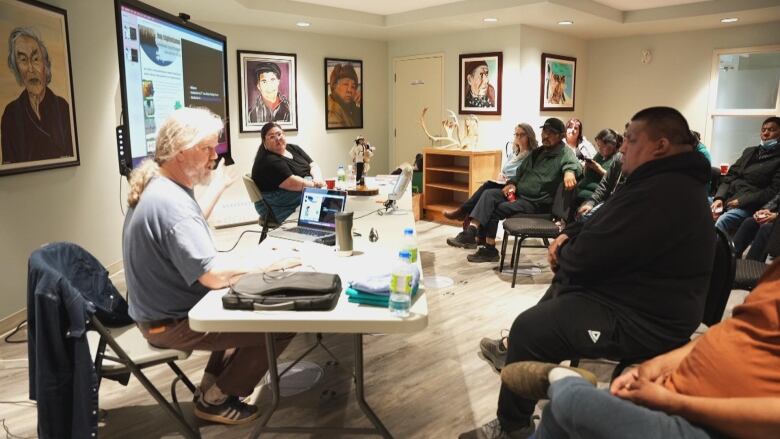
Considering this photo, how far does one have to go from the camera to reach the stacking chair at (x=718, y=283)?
6.45 feet

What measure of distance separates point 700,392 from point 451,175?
5492mm

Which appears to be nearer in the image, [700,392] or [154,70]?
[700,392]

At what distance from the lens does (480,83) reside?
6434 millimetres

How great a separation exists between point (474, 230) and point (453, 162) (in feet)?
6.49

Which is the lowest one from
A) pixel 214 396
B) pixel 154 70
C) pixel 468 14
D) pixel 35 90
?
pixel 214 396

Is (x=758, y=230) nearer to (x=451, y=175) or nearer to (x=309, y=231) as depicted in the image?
(x=309, y=231)

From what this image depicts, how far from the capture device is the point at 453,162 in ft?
21.7

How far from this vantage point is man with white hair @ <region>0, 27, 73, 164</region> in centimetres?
316

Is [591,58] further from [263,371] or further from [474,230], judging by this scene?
[263,371]

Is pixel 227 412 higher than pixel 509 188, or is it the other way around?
pixel 509 188

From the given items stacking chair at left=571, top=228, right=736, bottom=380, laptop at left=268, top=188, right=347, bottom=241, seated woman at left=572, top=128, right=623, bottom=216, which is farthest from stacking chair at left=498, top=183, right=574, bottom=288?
stacking chair at left=571, top=228, right=736, bottom=380

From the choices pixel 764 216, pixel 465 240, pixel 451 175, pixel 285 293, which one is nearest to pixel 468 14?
pixel 451 175

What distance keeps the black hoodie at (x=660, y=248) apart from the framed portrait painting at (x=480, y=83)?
15.0ft

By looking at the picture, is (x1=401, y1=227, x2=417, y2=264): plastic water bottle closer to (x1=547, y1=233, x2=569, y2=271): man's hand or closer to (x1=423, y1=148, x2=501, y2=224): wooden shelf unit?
(x1=547, y1=233, x2=569, y2=271): man's hand
